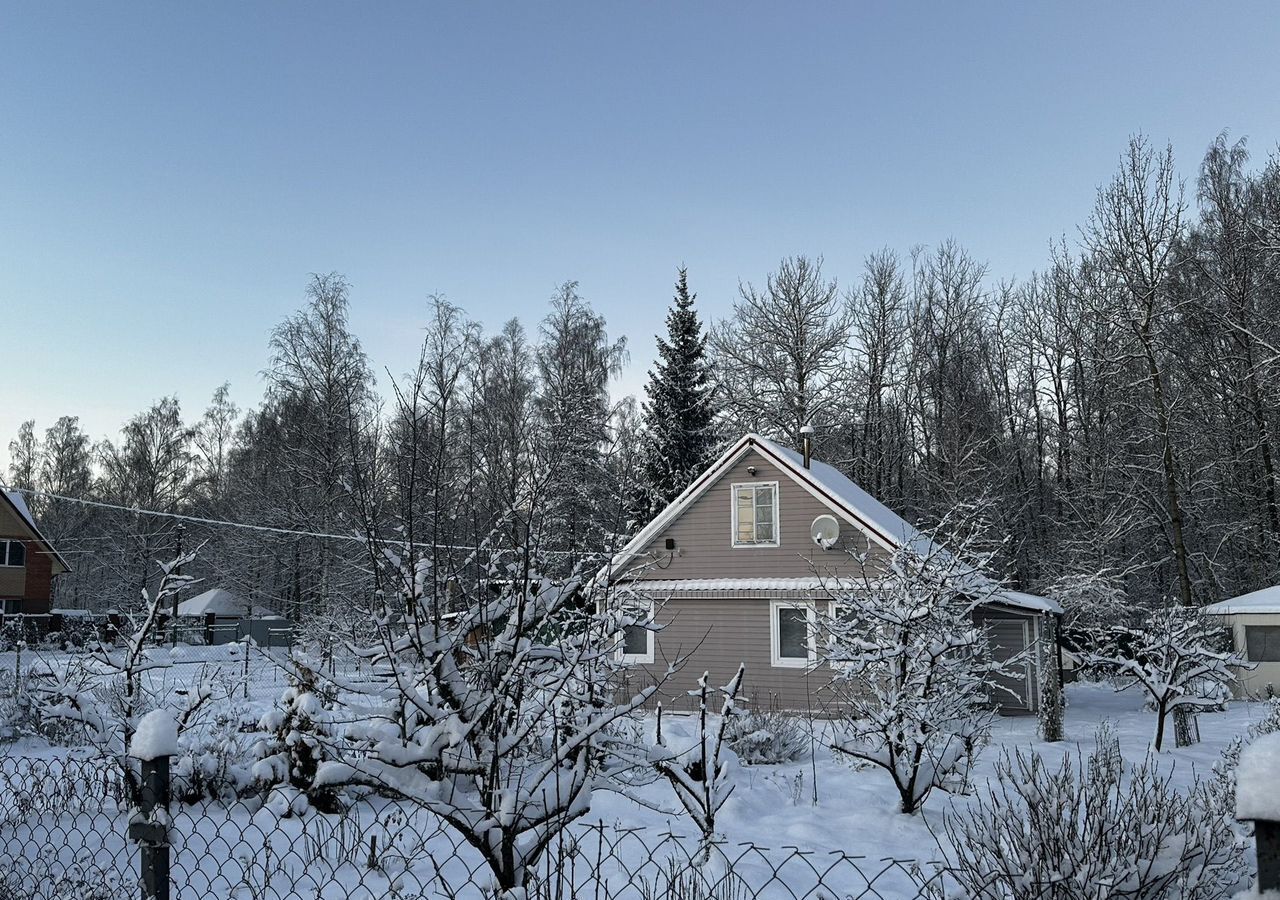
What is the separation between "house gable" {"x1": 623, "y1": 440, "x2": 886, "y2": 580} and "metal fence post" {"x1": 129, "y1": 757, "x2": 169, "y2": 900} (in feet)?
43.9

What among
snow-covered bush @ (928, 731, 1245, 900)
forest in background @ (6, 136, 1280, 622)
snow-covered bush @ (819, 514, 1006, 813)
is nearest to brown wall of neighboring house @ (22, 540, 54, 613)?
forest in background @ (6, 136, 1280, 622)

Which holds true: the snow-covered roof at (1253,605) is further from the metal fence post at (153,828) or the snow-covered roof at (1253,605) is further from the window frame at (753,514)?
the metal fence post at (153,828)

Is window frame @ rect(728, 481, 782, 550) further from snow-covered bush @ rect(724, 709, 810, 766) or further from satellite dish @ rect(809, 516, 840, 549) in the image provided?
snow-covered bush @ rect(724, 709, 810, 766)

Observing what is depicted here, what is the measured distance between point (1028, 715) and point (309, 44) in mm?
16078

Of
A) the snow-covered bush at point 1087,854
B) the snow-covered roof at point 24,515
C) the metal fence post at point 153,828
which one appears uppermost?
the snow-covered roof at point 24,515

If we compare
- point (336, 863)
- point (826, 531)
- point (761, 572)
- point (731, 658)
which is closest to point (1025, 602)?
point (826, 531)

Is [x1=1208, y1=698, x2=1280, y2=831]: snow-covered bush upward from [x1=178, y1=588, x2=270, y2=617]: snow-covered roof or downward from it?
downward

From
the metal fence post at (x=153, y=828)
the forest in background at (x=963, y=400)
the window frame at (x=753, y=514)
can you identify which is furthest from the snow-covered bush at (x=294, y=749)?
A: the forest in background at (x=963, y=400)

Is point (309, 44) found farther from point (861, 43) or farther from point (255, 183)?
point (861, 43)

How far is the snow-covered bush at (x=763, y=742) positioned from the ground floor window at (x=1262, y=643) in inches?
559

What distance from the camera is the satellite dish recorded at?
16.2 meters

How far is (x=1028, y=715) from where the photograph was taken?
16359mm

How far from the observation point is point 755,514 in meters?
17.3

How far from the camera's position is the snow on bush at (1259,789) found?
5.85ft
